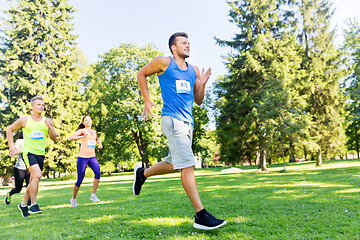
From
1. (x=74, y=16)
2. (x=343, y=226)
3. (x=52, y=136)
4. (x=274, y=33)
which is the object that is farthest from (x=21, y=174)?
(x=74, y=16)

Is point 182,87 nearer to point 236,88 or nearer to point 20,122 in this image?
point 20,122

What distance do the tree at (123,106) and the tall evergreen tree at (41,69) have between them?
147 inches

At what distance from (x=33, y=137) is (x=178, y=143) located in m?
3.91

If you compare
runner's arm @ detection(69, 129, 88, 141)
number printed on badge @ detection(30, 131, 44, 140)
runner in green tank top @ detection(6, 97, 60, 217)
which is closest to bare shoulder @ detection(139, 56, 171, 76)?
runner in green tank top @ detection(6, 97, 60, 217)

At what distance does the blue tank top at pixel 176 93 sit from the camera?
3.57 meters

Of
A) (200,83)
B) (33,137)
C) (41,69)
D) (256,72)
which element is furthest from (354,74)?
(41,69)

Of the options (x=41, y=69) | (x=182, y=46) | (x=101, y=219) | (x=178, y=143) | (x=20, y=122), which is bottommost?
(x=101, y=219)

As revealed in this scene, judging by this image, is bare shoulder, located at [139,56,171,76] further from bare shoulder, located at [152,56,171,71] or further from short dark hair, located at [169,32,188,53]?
short dark hair, located at [169,32,188,53]

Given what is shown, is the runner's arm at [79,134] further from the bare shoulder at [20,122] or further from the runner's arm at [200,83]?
the runner's arm at [200,83]

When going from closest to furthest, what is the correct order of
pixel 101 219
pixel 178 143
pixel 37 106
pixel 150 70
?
pixel 178 143 < pixel 150 70 < pixel 101 219 < pixel 37 106

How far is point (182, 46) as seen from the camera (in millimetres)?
3754

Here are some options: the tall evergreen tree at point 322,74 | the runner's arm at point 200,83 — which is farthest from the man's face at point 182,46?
the tall evergreen tree at point 322,74

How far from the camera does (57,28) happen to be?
27.2 m

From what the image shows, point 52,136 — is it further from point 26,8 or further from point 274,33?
point 26,8
